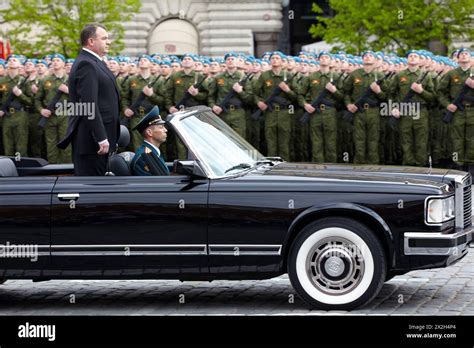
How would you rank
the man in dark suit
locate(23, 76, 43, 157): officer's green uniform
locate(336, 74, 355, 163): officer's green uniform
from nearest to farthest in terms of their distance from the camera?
the man in dark suit < locate(336, 74, 355, 163): officer's green uniform < locate(23, 76, 43, 157): officer's green uniform

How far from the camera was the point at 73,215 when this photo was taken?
9039 millimetres

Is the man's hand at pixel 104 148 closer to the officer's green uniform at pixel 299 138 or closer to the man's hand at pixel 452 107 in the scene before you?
the man's hand at pixel 452 107

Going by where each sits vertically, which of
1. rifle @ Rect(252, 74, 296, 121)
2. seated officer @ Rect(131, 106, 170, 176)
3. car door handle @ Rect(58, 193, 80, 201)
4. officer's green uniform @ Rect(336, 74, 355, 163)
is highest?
rifle @ Rect(252, 74, 296, 121)

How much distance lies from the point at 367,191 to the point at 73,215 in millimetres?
2134

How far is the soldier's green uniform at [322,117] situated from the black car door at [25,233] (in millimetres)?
11636

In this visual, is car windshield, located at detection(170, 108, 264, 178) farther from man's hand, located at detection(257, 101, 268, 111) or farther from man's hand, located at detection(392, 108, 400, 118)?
man's hand, located at detection(257, 101, 268, 111)

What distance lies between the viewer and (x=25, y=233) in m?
9.07

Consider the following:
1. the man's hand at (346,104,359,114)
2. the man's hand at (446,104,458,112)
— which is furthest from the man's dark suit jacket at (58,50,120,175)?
the man's hand at (346,104,359,114)

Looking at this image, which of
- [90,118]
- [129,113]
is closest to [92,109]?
[90,118]

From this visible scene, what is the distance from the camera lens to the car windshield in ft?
30.1

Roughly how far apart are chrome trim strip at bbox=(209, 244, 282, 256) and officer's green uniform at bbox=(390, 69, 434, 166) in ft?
37.4

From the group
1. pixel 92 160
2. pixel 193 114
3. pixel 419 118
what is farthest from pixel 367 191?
pixel 419 118

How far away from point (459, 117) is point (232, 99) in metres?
3.76

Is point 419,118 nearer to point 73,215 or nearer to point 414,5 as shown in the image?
point 73,215
